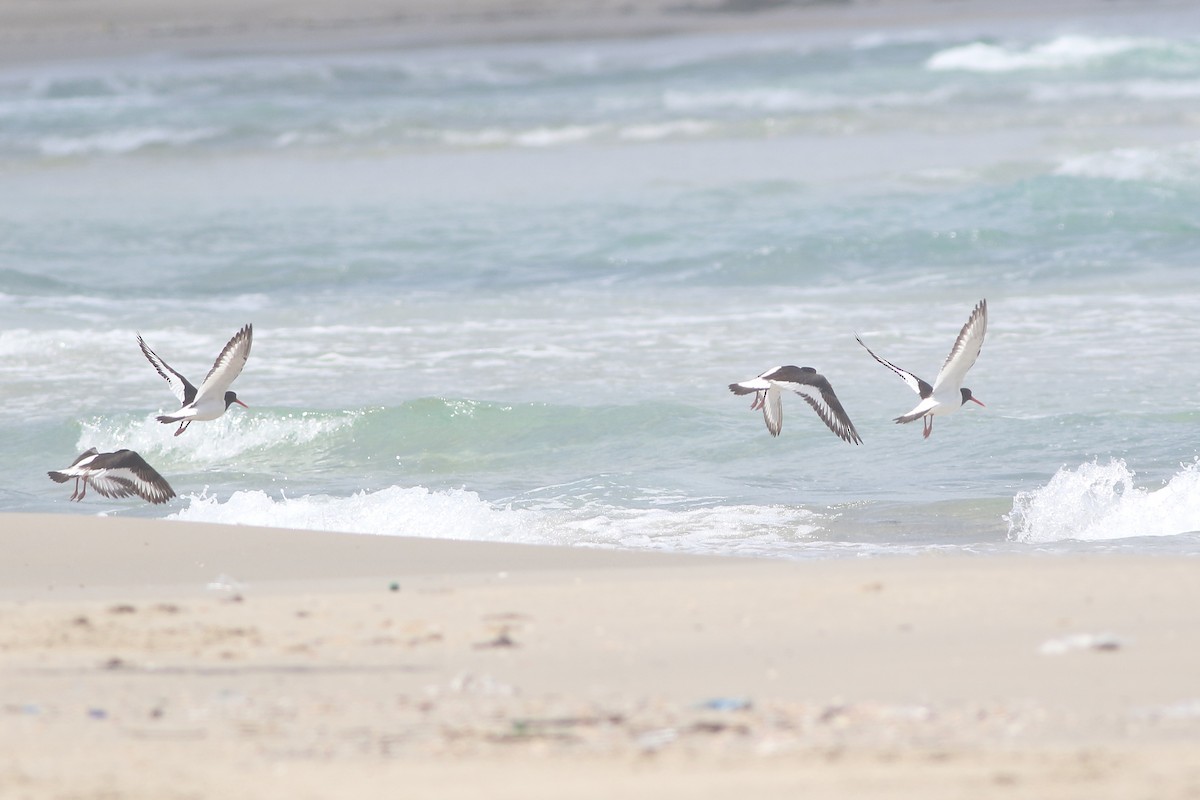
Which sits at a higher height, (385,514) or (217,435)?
(217,435)

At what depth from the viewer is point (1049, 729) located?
4.21m

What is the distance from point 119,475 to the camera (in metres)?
8.49

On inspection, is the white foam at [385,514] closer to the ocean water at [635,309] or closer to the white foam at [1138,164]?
the ocean water at [635,309]

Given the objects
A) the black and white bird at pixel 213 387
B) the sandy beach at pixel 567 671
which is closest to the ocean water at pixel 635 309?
the black and white bird at pixel 213 387

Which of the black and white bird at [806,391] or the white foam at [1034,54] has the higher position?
the white foam at [1034,54]

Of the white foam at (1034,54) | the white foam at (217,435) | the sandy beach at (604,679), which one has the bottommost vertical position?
the sandy beach at (604,679)

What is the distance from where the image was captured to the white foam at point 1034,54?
115ft

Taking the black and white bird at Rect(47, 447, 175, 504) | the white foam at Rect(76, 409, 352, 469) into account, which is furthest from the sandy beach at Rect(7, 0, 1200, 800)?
the white foam at Rect(76, 409, 352, 469)

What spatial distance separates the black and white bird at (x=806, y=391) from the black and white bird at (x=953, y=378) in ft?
1.25

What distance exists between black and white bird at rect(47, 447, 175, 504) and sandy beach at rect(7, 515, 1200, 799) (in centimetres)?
148

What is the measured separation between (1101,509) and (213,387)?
451 centimetres

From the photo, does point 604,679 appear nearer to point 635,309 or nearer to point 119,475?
point 119,475

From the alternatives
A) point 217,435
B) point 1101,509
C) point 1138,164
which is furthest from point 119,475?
point 1138,164

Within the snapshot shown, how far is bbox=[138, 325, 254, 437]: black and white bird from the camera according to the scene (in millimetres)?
9039
